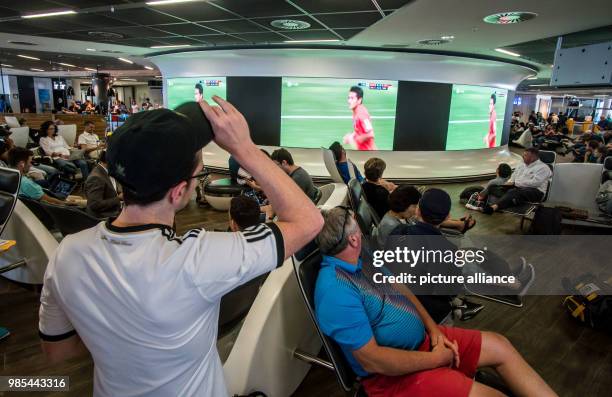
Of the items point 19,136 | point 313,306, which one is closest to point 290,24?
point 313,306

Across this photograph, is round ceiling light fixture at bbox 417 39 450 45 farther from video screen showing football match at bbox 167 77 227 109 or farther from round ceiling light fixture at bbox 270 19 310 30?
video screen showing football match at bbox 167 77 227 109

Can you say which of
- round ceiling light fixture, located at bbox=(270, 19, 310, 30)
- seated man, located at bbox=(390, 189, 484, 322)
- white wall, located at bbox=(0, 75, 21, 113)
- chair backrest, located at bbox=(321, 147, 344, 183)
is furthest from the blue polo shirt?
white wall, located at bbox=(0, 75, 21, 113)

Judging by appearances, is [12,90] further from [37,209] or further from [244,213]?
[244,213]

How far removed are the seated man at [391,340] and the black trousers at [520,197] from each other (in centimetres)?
430

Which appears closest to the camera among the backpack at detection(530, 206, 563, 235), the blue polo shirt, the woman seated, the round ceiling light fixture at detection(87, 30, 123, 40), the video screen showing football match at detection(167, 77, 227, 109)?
the blue polo shirt

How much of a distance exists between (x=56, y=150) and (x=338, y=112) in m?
6.12

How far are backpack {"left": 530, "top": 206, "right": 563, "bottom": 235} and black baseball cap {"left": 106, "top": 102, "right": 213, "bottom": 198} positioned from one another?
18.2 ft

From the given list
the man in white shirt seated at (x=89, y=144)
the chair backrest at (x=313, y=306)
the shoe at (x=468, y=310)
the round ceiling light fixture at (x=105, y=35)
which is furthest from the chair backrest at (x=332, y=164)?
the man in white shirt seated at (x=89, y=144)

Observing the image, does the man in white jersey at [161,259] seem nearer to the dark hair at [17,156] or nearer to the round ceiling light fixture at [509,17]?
the dark hair at [17,156]

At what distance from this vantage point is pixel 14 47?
960 centimetres

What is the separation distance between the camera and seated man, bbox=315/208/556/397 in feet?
4.74

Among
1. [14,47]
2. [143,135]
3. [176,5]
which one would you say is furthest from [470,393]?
[14,47]

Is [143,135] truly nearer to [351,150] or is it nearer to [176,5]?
[176,5]

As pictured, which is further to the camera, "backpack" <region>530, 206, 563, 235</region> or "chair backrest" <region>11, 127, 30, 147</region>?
"chair backrest" <region>11, 127, 30, 147</region>
